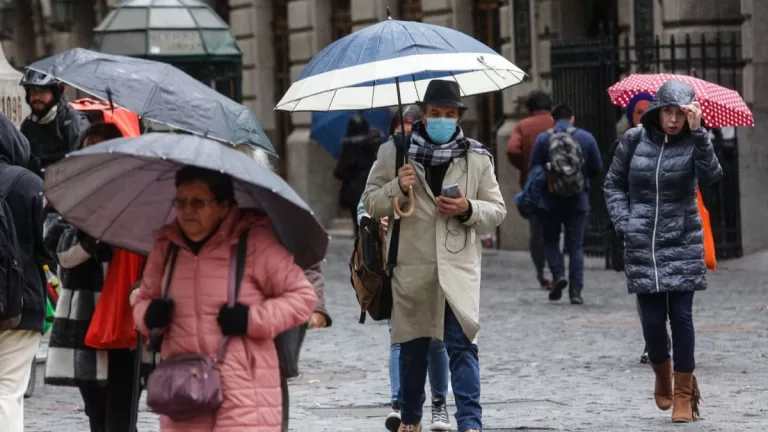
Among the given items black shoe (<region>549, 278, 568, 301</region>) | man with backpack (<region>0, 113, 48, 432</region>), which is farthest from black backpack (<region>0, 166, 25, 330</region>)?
black shoe (<region>549, 278, 568, 301</region>)

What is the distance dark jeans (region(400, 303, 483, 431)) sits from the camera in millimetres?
8461

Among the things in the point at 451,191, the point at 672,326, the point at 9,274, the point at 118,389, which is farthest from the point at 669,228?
the point at 9,274

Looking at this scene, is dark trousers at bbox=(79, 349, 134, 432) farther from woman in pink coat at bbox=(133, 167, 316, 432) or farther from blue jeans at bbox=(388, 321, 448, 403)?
woman in pink coat at bbox=(133, 167, 316, 432)

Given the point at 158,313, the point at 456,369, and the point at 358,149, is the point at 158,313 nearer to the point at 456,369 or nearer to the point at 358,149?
the point at 456,369

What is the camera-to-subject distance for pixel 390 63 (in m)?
8.41

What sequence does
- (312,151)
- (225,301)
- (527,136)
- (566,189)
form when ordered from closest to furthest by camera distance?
(225,301) → (566,189) → (527,136) → (312,151)

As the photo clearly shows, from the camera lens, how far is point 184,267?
6.11m

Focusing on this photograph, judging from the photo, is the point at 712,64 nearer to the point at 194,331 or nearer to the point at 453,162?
the point at 453,162

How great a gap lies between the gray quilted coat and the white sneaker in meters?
1.18

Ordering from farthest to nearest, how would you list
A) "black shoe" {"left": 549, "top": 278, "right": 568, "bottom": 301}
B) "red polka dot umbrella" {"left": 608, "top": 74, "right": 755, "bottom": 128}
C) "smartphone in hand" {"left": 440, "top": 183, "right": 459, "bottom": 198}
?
1. "black shoe" {"left": 549, "top": 278, "right": 568, "bottom": 301}
2. "red polka dot umbrella" {"left": 608, "top": 74, "right": 755, "bottom": 128}
3. "smartphone in hand" {"left": 440, "top": 183, "right": 459, "bottom": 198}

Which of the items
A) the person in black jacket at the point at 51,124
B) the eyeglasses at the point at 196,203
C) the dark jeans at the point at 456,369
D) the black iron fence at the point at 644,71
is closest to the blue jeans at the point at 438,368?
the dark jeans at the point at 456,369

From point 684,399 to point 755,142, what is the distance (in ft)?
35.5

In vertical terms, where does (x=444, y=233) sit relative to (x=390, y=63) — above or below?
below

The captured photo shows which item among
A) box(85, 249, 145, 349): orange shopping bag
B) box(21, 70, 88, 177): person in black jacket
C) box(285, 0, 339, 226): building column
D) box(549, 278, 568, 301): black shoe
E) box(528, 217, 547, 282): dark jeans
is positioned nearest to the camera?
box(85, 249, 145, 349): orange shopping bag
